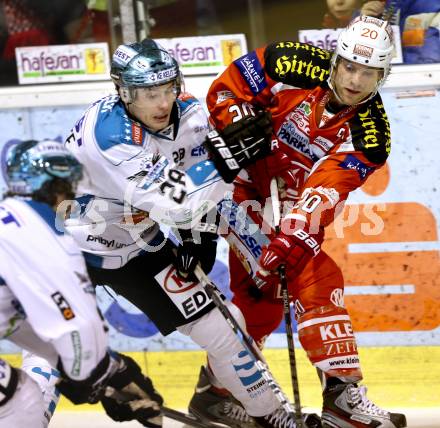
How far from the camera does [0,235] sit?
2.83m

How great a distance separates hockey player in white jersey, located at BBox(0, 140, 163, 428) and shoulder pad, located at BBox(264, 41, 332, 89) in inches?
42.3

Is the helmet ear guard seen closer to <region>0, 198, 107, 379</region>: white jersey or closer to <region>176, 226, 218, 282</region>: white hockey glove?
<region>176, 226, 218, 282</region>: white hockey glove

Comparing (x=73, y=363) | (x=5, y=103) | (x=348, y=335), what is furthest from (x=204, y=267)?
(x=5, y=103)

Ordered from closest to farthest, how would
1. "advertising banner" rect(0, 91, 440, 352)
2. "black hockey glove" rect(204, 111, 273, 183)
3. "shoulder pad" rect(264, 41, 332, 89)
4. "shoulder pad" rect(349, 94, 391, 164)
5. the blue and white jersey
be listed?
the blue and white jersey → "black hockey glove" rect(204, 111, 273, 183) → "shoulder pad" rect(349, 94, 391, 164) → "shoulder pad" rect(264, 41, 332, 89) → "advertising banner" rect(0, 91, 440, 352)

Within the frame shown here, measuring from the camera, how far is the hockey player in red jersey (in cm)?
366

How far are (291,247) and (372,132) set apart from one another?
0.49 meters

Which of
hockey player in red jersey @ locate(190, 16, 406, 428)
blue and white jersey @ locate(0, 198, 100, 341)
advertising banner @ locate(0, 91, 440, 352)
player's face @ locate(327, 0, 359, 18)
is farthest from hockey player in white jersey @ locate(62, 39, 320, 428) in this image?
player's face @ locate(327, 0, 359, 18)

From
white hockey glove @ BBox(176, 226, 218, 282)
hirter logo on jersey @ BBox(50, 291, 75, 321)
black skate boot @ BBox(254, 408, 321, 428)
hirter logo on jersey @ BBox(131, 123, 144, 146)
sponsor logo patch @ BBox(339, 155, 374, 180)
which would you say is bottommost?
black skate boot @ BBox(254, 408, 321, 428)

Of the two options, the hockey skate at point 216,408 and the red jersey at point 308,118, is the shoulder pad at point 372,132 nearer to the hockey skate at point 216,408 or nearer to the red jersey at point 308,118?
the red jersey at point 308,118

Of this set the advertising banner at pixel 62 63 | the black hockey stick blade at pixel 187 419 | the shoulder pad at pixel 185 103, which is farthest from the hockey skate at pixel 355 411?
the advertising banner at pixel 62 63

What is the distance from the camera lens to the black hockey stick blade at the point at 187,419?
3.95 m

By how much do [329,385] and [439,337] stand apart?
32.2 inches

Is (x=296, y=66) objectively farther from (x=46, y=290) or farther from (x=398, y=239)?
(x=46, y=290)

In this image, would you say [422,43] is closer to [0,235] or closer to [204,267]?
[204,267]
